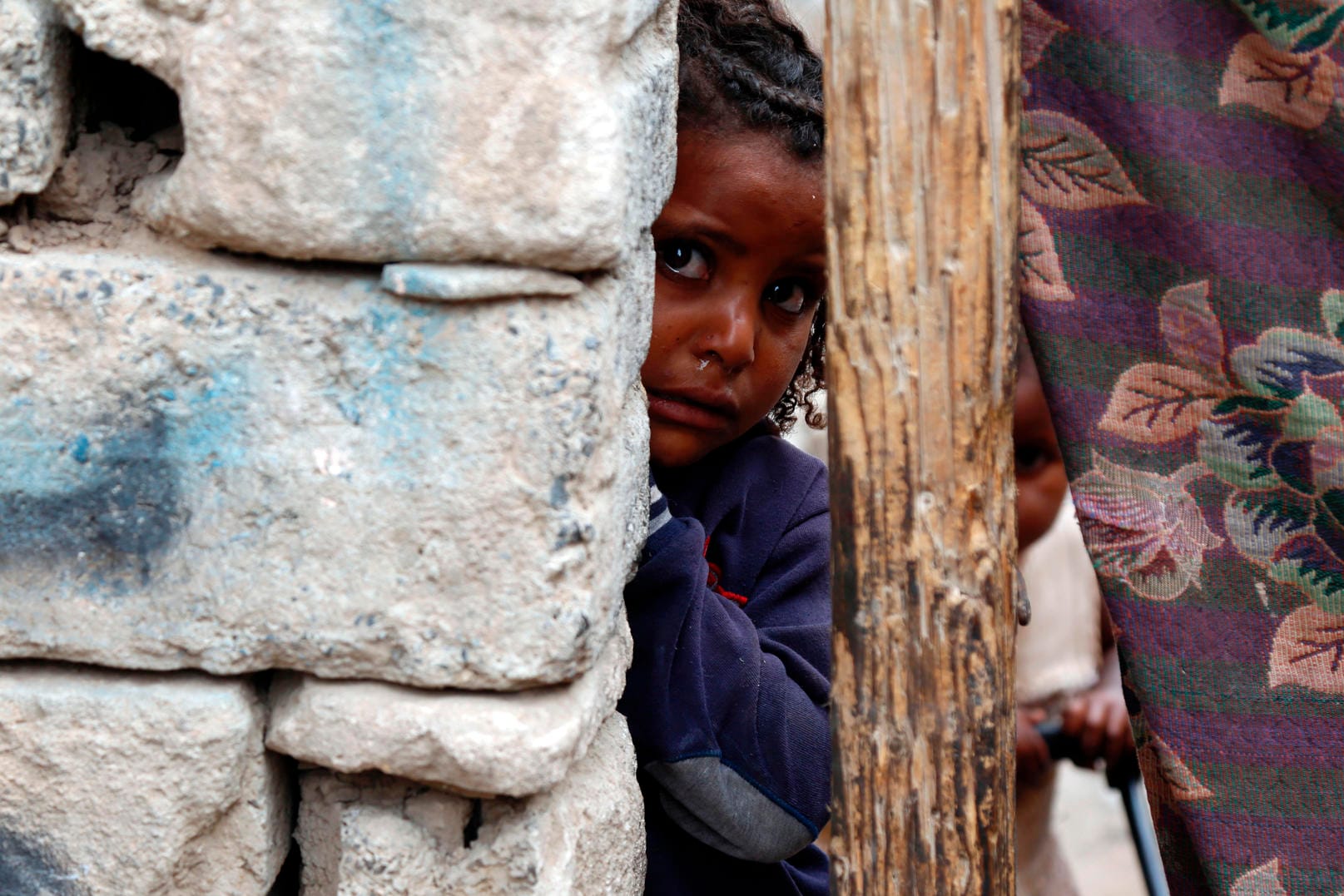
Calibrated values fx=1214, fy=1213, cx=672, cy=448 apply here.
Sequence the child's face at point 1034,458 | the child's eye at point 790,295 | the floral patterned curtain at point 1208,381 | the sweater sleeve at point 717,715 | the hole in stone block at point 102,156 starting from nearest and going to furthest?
the hole in stone block at point 102,156
the floral patterned curtain at point 1208,381
the sweater sleeve at point 717,715
the child's eye at point 790,295
the child's face at point 1034,458

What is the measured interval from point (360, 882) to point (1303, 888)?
40.3 inches

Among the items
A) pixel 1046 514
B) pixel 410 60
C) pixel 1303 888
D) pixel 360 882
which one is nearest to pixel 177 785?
pixel 360 882

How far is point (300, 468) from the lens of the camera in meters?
1.14

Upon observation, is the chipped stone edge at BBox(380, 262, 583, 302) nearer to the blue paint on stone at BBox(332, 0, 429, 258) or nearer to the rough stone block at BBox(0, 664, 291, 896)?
the blue paint on stone at BBox(332, 0, 429, 258)

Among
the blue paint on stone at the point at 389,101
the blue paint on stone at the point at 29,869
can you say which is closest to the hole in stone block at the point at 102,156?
the blue paint on stone at the point at 389,101

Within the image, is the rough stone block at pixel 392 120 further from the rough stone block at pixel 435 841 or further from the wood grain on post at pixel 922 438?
the rough stone block at pixel 435 841

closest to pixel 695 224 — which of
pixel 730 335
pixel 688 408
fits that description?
pixel 730 335

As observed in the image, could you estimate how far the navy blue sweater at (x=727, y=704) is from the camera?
4.99 feet

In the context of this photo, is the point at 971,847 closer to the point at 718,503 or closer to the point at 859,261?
the point at 859,261

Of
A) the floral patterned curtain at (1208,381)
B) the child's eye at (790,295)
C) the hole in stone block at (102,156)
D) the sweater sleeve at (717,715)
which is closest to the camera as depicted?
the hole in stone block at (102,156)

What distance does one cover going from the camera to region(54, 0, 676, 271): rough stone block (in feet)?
3.50

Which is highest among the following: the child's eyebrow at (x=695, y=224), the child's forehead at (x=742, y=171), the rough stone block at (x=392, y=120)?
the rough stone block at (x=392, y=120)

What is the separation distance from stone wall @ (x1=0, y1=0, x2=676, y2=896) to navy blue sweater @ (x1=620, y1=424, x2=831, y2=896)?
0.31m

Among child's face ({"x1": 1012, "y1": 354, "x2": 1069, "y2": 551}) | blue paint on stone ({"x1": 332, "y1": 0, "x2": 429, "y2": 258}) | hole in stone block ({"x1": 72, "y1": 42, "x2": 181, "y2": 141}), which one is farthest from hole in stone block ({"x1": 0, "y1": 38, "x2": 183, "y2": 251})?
child's face ({"x1": 1012, "y1": 354, "x2": 1069, "y2": 551})
